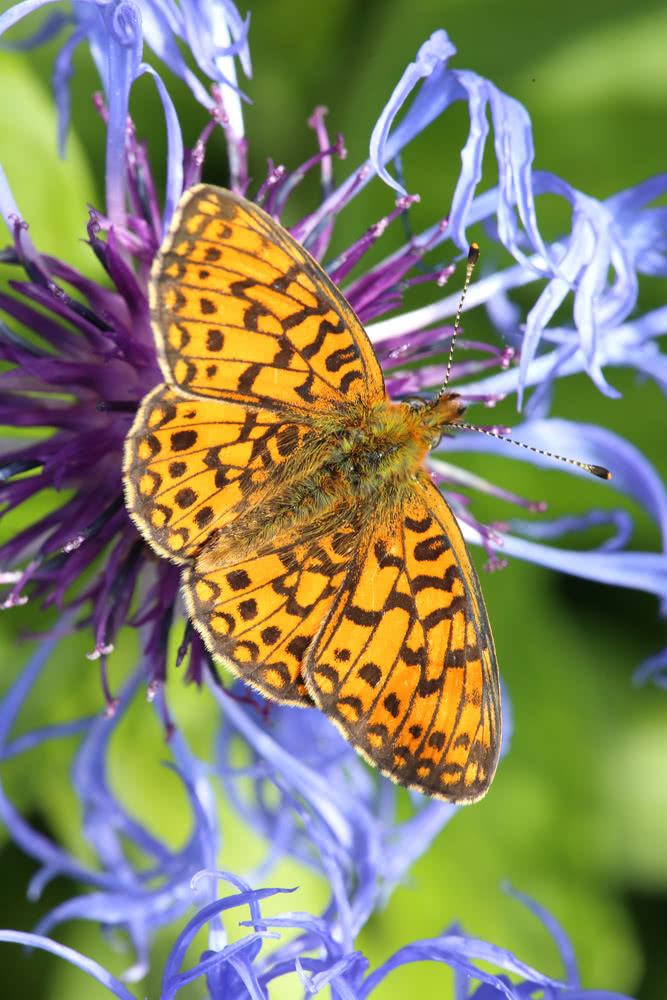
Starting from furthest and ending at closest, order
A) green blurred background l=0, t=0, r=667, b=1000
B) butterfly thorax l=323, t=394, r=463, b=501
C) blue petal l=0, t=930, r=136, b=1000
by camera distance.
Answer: green blurred background l=0, t=0, r=667, b=1000 → butterfly thorax l=323, t=394, r=463, b=501 → blue petal l=0, t=930, r=136, b=1000

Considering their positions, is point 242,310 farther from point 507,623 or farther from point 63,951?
point 507,623

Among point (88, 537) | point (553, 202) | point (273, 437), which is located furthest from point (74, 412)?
point (553, 202)

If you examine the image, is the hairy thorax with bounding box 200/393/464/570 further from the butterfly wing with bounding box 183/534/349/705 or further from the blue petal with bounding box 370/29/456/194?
the blue petal with bounding box 370/29/456/194

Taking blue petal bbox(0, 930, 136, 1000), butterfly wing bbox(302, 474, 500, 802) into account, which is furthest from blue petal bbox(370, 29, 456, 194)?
blue petal bbox(0, 930, 136, 1000)

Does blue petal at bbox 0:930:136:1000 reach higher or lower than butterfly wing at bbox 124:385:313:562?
lower

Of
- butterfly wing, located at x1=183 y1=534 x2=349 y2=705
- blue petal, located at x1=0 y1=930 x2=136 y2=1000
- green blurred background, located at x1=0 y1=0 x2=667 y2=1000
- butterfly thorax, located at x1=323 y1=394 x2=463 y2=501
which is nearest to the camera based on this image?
blue petal, located at x1=0 y1=930 x2=136 y2=1000

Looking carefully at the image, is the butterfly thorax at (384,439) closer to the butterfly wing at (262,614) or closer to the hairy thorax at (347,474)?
the hairy thorax at (347,474)
